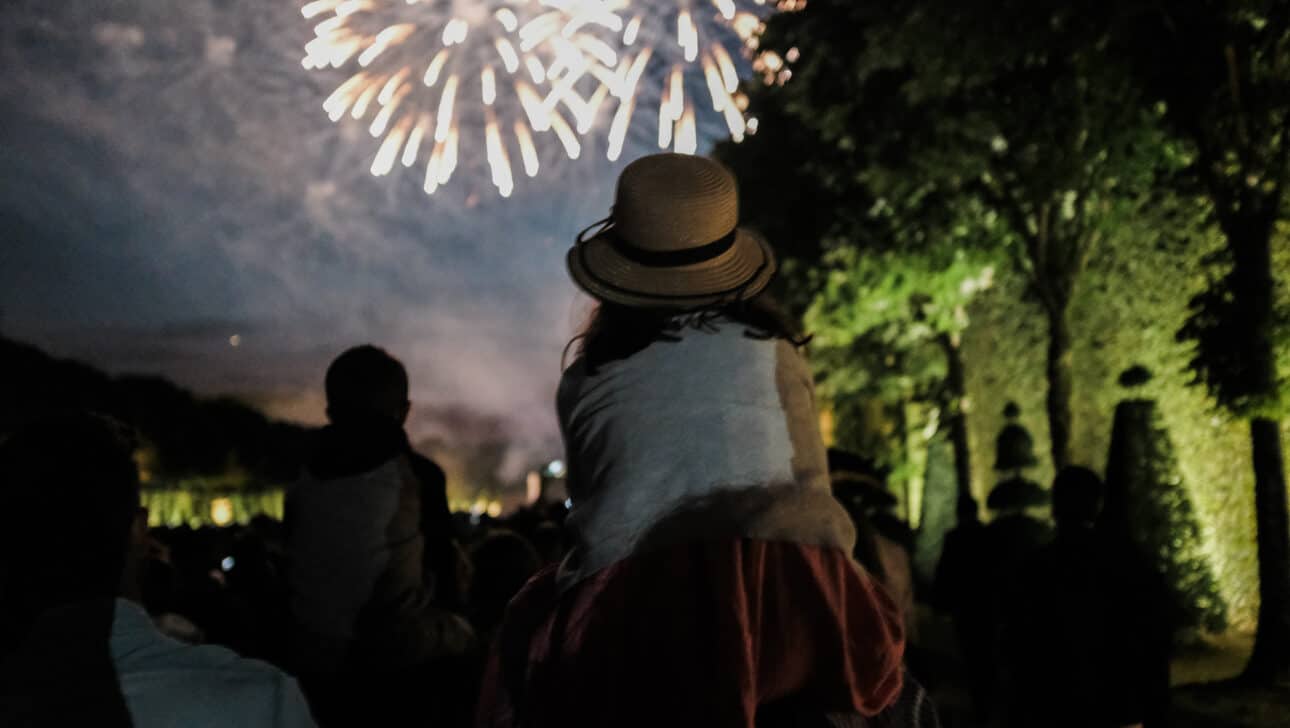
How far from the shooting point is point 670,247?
236 centimetres

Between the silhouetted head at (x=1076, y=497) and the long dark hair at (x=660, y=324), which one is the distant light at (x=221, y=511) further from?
the long dark hair at (x=660, y=324)

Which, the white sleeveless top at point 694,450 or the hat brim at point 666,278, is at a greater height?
the hat brim at point 666,278

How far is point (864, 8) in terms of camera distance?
1450 cm

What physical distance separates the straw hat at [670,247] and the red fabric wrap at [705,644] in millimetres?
526

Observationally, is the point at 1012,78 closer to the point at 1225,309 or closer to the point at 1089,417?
the point at 1225,309

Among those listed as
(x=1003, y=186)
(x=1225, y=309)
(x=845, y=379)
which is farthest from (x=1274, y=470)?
(x=845, y=379)

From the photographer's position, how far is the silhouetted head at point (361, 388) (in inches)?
150

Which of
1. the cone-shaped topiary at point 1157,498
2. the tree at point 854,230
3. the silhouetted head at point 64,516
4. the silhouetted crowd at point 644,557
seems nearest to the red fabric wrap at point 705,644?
the silhouetted crowd at point 644,557

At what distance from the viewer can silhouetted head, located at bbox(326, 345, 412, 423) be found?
3.81 meters

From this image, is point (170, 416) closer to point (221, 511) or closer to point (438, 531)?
point (221, 511)

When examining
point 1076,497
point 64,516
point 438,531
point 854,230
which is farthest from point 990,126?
point 64,516

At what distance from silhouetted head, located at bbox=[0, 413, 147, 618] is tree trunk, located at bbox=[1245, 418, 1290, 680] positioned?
10.8m

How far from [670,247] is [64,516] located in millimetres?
1245

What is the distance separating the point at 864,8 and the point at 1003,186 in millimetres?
3127
